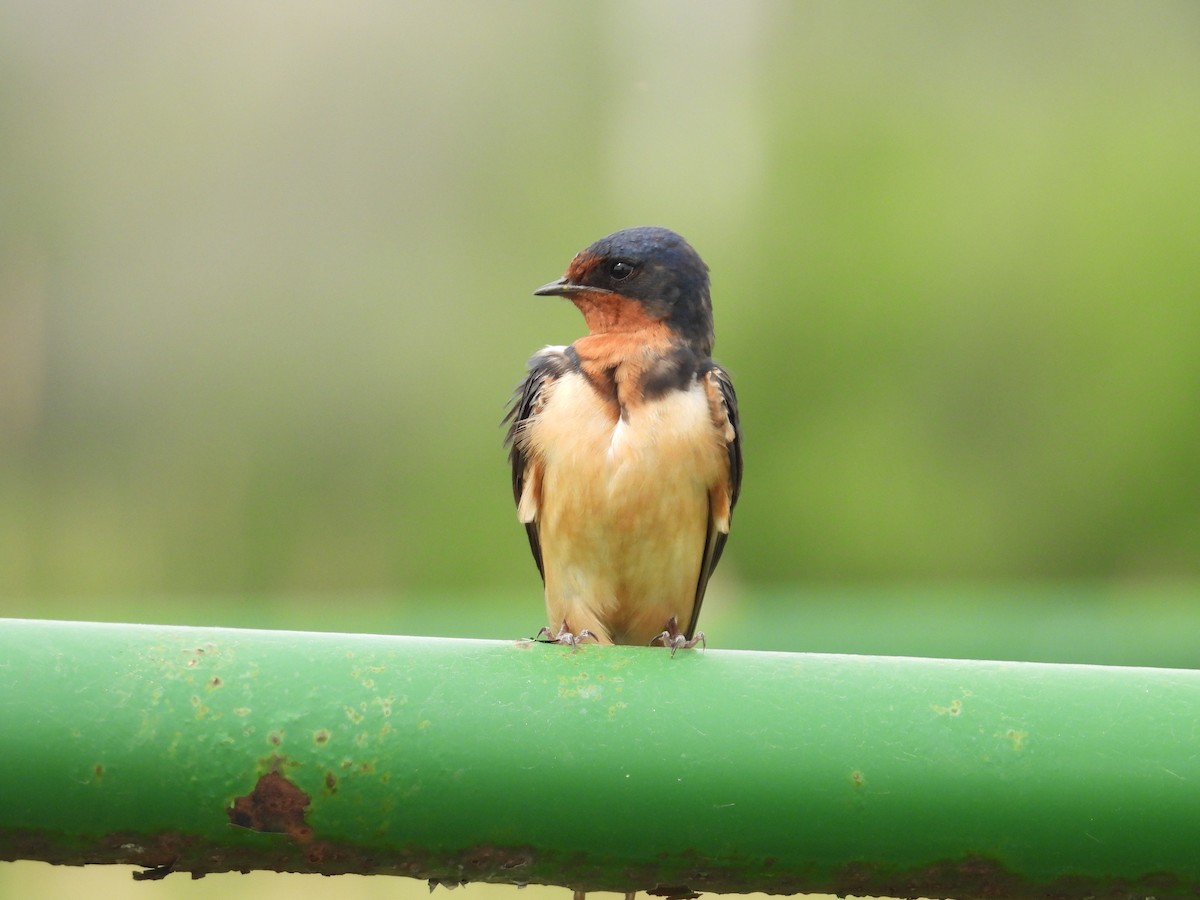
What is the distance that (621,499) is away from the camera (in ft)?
7.28

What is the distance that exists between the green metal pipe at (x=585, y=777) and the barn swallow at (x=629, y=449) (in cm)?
88

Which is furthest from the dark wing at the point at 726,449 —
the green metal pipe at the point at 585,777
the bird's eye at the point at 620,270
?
the green metal pipe at the point at 585,777

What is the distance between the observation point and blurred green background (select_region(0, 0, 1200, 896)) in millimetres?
10266

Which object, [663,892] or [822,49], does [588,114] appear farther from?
[663,892]

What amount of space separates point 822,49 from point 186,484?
680 centimetres

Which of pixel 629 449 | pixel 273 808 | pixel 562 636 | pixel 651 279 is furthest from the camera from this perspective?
pixel 651 279

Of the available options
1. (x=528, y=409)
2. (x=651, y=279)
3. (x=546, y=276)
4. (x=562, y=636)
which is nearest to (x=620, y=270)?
(x=651, y=279)

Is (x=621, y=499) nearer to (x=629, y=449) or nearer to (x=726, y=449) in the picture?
(x=629, y=449)

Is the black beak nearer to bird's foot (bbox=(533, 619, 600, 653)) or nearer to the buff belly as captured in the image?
the buff belly

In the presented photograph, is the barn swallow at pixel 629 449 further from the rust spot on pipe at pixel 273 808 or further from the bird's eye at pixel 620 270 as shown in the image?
the rust spot on pipe at pixel 273 808

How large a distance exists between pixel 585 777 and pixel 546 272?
10.4 metres

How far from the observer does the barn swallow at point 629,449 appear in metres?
2.23

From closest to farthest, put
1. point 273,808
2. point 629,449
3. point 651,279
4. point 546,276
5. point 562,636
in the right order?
point 273,808 < point 629,449 < point 562,636 < point 651,279 < point 546,276

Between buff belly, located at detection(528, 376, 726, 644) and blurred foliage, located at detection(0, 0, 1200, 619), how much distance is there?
6.47m
